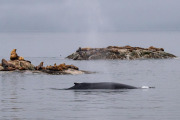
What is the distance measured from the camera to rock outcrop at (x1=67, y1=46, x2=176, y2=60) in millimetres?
162625

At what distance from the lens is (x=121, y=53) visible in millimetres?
163000

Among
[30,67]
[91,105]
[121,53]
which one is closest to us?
[91,105]

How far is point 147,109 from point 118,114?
3230 millimetres

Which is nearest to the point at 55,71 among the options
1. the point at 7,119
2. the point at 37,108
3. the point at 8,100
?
the point at 8,100

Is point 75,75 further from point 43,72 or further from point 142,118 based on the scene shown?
point 142,118

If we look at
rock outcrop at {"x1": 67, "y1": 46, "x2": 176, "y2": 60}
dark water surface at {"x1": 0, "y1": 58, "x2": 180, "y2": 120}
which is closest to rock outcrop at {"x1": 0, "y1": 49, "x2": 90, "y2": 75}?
dark water surface at {"x1": 0, "y1": 58, "x2": 180, "y2": 120}

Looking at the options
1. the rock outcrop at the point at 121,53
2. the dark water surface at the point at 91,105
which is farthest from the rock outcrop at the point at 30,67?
the rock outcrop at the point at 121,53

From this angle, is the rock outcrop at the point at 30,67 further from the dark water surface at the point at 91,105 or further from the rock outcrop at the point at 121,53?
the rock outcrop at the point at 121,53

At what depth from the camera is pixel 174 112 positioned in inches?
1262

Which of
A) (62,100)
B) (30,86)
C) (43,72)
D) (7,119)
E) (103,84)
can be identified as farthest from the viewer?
(43,72)

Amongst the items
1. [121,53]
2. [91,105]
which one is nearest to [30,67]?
[91,105]

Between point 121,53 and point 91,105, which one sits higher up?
point 121,53

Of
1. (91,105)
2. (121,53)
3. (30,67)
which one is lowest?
(91,105)

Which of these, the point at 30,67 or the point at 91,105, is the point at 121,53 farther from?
the point at 91,105
